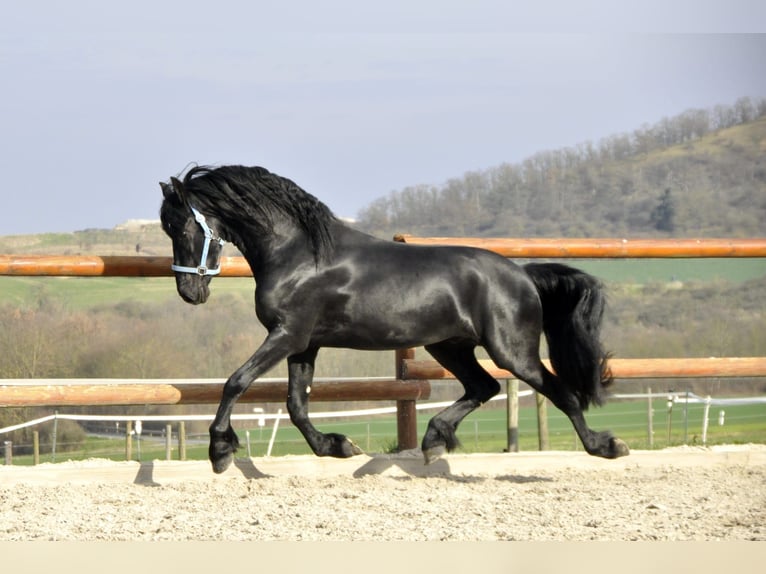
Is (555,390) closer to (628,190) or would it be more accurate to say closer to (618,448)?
(618,448)

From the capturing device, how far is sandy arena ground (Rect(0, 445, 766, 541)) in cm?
385

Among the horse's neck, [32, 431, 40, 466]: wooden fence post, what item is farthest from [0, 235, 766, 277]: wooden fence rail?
[32, 431, 40, 466]: wooden fence post

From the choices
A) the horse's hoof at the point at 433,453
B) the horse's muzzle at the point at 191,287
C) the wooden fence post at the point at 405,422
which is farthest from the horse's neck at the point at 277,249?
the horse's hoof at the point at 433,453

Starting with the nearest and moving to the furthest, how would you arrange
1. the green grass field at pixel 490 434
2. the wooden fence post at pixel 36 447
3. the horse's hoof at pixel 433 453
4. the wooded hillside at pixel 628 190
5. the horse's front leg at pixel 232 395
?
the horse's front leg at pixel 232 395 < the horse's hoof at pixel 433 453 < the wooden fence post at pixel 36 447 < the green grass field at pixel 490 434 < the wooded hillside at pixel 628 190

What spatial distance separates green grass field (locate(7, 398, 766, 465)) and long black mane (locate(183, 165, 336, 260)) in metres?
1.25

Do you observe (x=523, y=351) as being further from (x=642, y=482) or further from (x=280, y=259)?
(x=280, y=259)

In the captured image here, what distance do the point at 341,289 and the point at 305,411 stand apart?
688mm

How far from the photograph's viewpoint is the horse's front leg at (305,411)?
5.03m

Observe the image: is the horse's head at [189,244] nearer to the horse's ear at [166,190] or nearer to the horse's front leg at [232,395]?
the horse's ear at [166,190]

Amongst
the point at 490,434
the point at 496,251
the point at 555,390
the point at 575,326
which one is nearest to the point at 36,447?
the point at 496,251

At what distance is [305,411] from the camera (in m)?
5.08

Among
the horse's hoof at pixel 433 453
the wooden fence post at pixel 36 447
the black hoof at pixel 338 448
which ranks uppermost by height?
the black hoof at pixel 338 448

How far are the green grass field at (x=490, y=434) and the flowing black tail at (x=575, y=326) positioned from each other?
74cm

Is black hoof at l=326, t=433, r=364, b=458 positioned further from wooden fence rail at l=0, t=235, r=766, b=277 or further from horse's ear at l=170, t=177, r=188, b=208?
horse's ear at l=170, t=177, r=188, b=208
